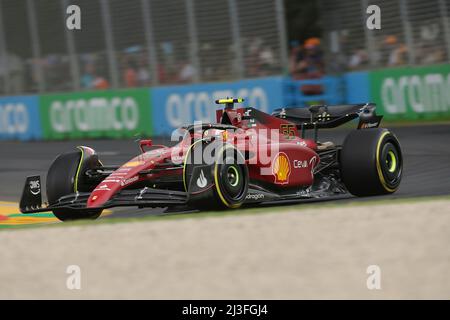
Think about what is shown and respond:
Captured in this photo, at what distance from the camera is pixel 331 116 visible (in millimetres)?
10945

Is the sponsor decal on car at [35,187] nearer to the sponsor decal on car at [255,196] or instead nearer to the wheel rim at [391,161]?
the sponsor decal on car at [255,196]

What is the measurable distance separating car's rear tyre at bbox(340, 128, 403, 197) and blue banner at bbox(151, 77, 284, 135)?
28.7 ft

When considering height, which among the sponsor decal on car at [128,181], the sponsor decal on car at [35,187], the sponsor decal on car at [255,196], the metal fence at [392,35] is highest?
A: the metal fence at [392,35]

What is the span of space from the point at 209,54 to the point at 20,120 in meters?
5.26

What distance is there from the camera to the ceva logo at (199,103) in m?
19.3

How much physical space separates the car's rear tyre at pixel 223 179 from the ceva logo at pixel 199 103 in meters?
9.77

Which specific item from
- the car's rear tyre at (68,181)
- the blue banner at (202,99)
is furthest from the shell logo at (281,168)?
the blue banner at (202,99)

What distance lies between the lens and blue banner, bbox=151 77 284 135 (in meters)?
19.1

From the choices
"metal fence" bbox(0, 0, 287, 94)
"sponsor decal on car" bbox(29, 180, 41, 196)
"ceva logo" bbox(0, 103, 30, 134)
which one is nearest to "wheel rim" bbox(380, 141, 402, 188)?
"sponsor decal on car" bbox(29, 180, 41, 196)

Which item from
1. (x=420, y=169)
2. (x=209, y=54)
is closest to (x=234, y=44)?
(x=209, y=54)

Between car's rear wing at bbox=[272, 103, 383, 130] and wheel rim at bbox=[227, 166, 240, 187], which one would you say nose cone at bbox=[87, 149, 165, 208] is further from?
car's rear wing at bbox=[272, 103, 383, 130]

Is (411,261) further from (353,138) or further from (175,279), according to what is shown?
(353,138)
